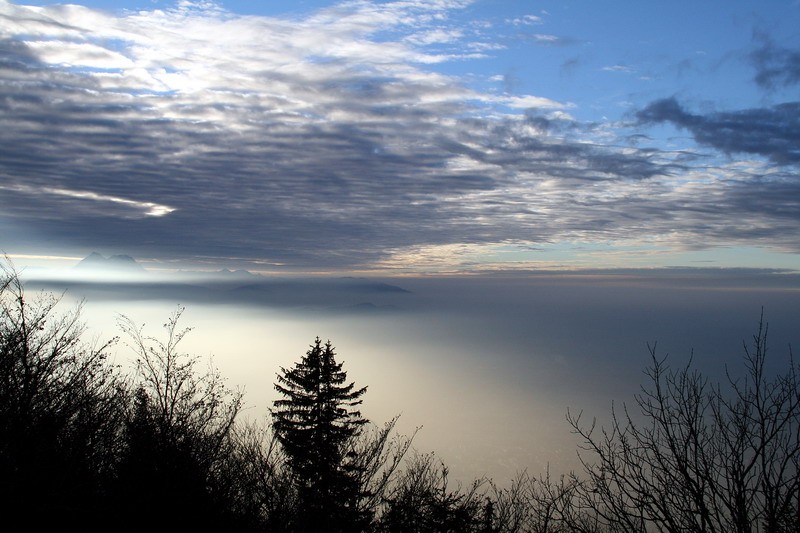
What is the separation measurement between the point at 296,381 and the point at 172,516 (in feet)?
32.6

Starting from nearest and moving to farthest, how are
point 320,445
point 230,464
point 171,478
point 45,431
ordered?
point 45,431
point 171,478
point 230,464
point 320,445

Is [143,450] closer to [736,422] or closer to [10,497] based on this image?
[10,497]

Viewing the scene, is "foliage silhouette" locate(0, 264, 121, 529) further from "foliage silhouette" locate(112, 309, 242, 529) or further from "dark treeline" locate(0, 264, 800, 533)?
"foliage silhouette" locate(112, 309, 242, 529)

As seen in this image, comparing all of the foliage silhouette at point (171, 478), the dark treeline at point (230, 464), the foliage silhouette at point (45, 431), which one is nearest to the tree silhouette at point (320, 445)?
the dark treeline at point (230, 464)

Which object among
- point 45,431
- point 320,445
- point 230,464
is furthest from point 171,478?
point 320,445

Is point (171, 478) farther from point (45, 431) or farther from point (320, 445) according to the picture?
→ point (320, 445)

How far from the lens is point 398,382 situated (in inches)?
6988

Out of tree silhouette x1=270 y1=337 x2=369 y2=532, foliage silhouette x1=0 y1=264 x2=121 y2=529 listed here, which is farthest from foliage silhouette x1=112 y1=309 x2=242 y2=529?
tree silhouette x1=270 y1=337 x2=369 y2=532

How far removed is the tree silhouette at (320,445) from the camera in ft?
41.6

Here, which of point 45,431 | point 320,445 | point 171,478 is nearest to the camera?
point 45,431

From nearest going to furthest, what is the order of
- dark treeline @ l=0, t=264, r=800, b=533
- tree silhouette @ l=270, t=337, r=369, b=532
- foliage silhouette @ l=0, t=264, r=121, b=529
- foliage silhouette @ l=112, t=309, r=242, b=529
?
dark treeline @ l=0, t=264, r=800, b=533 → foliage silhouette @ l=0, t=264, r=121, b=529 → foliage silhouette @ l=112, t=309, r=242, b=529 → tree silhouette @ l=270, t=337, r=369, b=532

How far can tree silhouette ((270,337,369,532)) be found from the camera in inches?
500

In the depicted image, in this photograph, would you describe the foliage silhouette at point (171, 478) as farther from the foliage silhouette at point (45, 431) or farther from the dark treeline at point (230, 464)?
the foliage silhouette at point (45, 431)

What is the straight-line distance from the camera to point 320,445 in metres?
17.6
